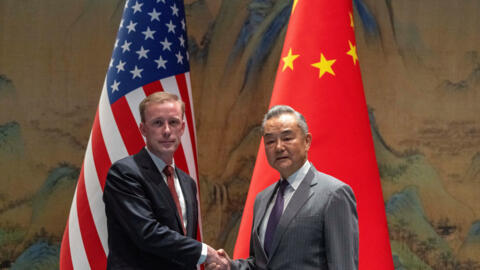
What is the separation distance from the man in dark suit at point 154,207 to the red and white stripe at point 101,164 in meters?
0.92

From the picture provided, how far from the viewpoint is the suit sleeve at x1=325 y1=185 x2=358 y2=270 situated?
1.69 m

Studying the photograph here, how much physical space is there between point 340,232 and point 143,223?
723 millimetres

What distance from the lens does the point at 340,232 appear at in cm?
171

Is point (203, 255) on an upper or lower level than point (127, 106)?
lower

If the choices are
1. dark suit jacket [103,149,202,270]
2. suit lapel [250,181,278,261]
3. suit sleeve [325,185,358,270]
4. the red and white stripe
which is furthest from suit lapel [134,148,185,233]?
the red and white stripe

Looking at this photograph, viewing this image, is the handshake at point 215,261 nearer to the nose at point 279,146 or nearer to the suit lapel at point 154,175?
the suit lapel at point 154,175

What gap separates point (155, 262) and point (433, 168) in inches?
104

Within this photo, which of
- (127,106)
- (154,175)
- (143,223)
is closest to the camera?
(143,223)

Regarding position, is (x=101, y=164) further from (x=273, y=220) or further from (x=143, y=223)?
(x=273, y=220)

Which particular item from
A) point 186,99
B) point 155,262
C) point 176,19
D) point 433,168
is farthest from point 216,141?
point 155,262

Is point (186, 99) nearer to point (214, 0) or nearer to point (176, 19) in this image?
point (176, 19)

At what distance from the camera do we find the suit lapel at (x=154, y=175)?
1919 millimetres

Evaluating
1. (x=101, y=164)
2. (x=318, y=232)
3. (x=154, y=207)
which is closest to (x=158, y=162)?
(x=154, y=207)

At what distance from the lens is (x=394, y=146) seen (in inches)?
150
